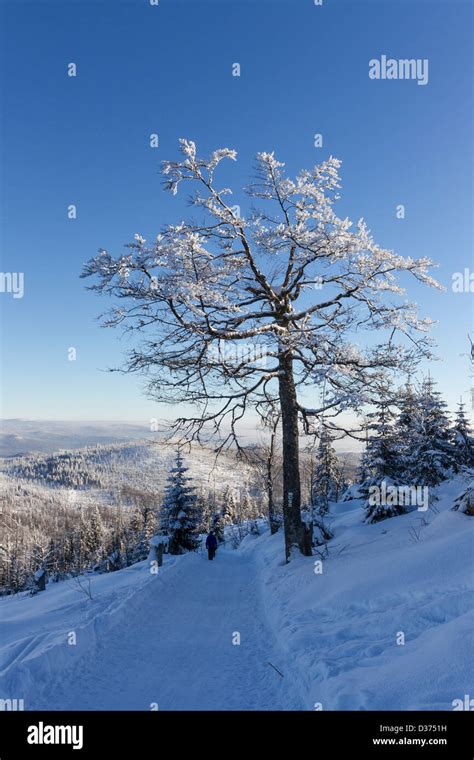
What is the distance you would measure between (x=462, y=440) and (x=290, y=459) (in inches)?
659

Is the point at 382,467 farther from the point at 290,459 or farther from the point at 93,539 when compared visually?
the point at 93,539

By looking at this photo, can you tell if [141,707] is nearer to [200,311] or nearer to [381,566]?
[381,566]

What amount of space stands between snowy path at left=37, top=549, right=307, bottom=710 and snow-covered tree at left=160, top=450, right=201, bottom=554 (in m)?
18.1

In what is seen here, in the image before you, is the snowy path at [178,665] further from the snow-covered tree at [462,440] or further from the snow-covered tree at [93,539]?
the snow-covered tree at [93,539]

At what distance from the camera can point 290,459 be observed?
11094 millimetres

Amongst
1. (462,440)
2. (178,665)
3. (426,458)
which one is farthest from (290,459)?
(462,440)

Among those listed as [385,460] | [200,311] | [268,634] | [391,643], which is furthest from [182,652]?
[385,460]

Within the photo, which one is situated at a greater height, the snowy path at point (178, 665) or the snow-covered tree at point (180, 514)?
the snowy path at point (178, 665)

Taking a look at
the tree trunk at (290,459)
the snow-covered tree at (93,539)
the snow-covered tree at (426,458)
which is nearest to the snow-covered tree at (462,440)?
the snow-covered tree at (426,458)

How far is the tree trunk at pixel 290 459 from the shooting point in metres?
11.1

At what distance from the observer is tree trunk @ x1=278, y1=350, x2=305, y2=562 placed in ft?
36.3

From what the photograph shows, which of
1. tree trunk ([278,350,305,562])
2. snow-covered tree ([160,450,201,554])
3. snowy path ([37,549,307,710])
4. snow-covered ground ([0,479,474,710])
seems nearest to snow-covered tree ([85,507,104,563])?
snow-covered tree ([160,450,201,554])

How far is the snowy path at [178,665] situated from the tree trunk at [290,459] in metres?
→ 2.33
